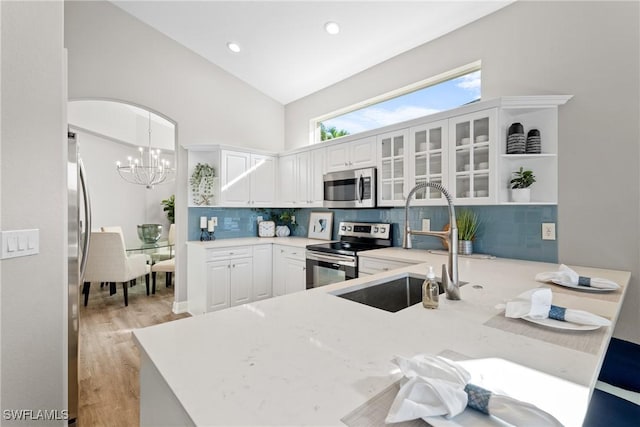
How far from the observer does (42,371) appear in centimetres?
148

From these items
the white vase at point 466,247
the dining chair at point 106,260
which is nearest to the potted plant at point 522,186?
the white vase at point 466,247

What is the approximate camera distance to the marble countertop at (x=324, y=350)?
0.61m

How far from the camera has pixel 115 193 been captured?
6.03 m

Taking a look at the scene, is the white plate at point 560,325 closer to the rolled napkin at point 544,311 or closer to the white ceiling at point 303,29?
the rolled napkin at point 544,311

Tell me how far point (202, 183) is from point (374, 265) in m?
2.47

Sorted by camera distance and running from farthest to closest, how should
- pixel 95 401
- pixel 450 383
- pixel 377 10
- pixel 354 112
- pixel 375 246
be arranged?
1. pixel 354 112
2. pixel 375 246
3. pixel 377 10
4. pixel 95 401
5. pixel 450 383

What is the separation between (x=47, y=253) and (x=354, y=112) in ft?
11.2

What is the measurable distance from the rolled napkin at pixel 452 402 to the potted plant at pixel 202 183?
366 centimetres

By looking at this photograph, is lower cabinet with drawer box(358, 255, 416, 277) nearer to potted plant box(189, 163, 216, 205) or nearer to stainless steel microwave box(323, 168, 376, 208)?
stainless steel microwave box(323, 168, 376, 208)

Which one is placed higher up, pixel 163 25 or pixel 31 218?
pixel 163 25

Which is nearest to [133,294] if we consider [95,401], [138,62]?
[95,401]

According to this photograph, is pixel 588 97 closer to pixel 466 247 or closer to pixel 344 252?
pixel 466 247

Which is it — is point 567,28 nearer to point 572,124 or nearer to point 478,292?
point 572,124

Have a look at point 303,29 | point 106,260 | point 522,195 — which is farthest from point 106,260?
point 522,195
